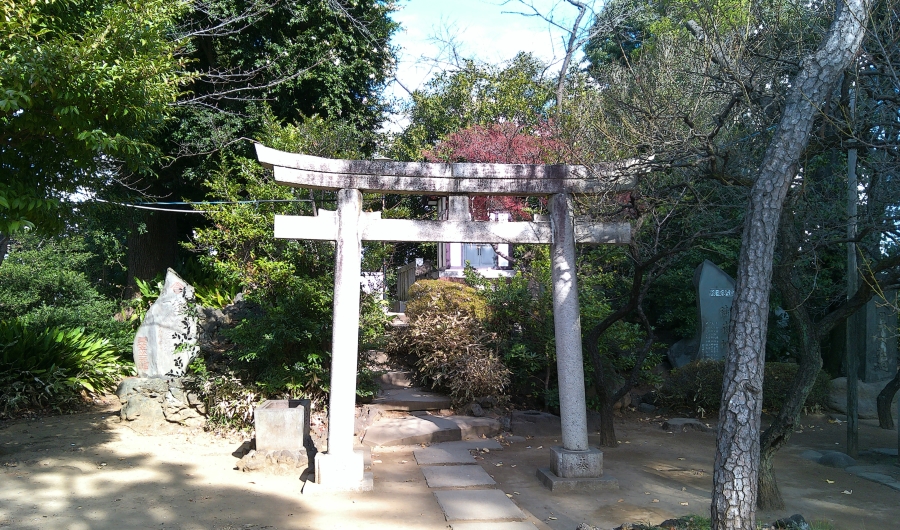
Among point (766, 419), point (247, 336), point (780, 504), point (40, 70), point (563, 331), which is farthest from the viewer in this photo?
point (766, 419)

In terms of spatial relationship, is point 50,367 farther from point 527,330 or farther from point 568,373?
point 568,373

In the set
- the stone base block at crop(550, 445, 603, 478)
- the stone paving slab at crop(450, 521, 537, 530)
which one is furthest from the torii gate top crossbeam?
the stone paving slab at crop(450, 521, 537, 530)

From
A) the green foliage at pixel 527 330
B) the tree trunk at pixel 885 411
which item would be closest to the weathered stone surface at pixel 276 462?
the green foliage at pixel 527 330

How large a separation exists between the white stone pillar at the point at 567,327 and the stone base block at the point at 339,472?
235cm

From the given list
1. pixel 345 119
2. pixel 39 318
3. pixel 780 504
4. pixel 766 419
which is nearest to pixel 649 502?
pixel 780 504

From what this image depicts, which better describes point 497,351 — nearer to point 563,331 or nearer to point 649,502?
point 563,331

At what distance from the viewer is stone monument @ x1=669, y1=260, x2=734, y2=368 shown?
12.2 meters

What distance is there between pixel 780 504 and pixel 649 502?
3.96 ft

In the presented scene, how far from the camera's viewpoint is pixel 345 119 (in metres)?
12.9

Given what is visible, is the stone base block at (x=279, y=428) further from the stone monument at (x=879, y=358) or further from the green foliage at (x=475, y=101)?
the stone monument at (x=879, y=358)

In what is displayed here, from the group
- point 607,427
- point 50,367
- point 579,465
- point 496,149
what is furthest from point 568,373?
point 50,367

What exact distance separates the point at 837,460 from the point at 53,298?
48.4ft

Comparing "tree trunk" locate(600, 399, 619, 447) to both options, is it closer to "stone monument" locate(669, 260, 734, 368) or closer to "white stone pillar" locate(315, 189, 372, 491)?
"white stone pillar" locate(315, 189, 372, 491)

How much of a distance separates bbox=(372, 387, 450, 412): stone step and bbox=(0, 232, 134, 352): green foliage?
18.5 feet
